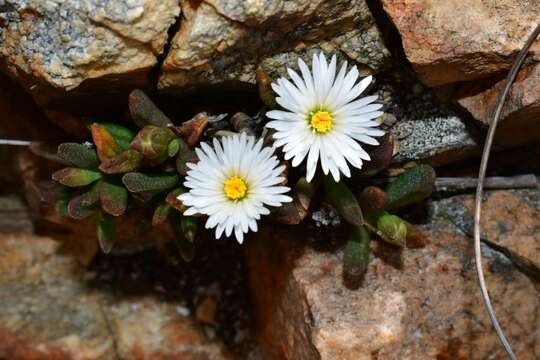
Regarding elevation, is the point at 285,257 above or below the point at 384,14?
below

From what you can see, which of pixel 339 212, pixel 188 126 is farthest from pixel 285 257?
pixel 188 126

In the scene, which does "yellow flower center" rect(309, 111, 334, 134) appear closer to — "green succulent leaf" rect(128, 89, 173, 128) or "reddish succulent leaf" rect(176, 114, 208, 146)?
"reddish succulent leaf" rect(176, 114, 208, 146)

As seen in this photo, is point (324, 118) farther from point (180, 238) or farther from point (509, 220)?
point (509, 220)

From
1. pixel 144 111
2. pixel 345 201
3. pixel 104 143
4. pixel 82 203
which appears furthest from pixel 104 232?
pixel 345 201

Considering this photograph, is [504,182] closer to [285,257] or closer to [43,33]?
[285,257]

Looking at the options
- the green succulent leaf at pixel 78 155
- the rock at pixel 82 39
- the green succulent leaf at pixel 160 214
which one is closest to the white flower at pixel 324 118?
the rock at pixel 82 39

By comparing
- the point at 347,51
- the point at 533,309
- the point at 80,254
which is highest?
the point at 347,51

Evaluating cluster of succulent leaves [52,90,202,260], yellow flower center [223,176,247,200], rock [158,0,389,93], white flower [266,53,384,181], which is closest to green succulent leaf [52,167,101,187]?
cluster of succulent leaves [52,90,202,260]
